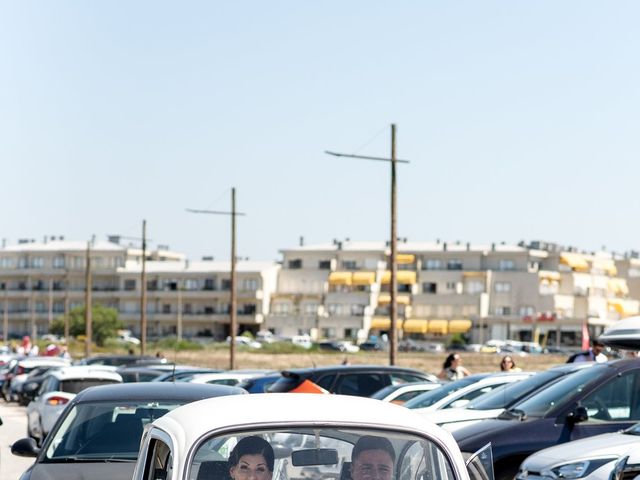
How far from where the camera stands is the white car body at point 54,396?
24.3 metres

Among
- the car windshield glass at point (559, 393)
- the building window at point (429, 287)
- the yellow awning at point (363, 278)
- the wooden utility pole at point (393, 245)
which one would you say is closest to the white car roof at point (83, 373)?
the car windshield glass at point (559, 393)

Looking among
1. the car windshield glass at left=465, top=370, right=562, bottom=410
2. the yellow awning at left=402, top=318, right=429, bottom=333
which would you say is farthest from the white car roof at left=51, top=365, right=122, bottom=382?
the yellow awning at left=402, top=318, right=429, bottom=333

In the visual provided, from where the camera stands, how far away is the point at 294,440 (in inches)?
→ 258

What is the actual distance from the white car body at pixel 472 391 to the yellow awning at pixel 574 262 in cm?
15005

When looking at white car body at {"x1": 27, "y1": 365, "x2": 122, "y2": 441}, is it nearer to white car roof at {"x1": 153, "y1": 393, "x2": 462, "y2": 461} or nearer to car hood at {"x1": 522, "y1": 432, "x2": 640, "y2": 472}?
car hood at {"x1": 522, "y1": 432, "x2": 640, "y2": 472}

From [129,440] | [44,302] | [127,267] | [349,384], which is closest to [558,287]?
[127,267]

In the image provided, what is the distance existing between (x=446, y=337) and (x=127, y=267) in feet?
146

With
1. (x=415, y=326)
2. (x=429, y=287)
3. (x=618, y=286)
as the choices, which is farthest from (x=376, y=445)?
(x=618, y=286)

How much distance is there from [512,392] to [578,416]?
7.23ft

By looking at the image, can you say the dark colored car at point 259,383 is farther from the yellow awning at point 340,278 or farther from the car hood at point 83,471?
the yellow awning at point 340,278

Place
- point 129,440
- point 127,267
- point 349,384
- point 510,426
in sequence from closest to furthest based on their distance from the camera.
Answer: point 129,440, point 510,426, point 349,384, point 127,267

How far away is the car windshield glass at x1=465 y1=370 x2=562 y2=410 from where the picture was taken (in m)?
16.5

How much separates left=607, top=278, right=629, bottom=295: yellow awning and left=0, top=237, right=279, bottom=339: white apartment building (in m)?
41.1

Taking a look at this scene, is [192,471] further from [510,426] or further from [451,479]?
[510,426]
